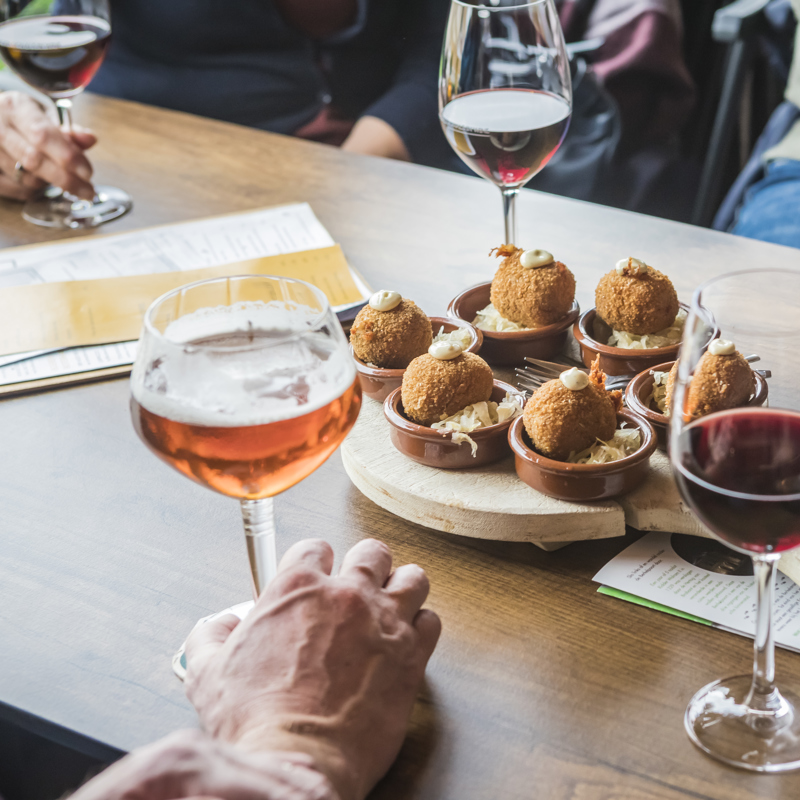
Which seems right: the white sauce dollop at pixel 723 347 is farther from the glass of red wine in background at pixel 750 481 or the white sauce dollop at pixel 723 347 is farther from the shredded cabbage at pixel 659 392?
the shredded cabbage at pixel 659 392

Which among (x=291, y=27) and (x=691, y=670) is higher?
(x=291, y=27)

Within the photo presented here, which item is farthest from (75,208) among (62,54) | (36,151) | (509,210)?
(509,210)

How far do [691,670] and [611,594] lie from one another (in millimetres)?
93

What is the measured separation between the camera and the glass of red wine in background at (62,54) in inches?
54.8

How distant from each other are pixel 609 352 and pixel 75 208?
0.95m

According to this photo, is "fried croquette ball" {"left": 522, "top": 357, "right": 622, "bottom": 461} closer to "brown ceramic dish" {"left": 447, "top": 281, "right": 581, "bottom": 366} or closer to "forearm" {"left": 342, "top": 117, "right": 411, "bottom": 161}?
"brown ceramic dish" {"left": 447, "top": 281, "right": 581, "bottom": 366}

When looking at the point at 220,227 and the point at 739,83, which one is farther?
the point at 739,83

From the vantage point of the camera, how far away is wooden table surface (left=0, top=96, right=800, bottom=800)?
0.59 metres

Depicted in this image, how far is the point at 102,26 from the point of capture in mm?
1447

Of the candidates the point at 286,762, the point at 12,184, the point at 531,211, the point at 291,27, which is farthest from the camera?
the point at 291,27

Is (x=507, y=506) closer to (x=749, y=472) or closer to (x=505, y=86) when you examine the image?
(x=749, y=472)

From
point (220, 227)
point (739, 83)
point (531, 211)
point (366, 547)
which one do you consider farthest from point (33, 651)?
point (739, 83)

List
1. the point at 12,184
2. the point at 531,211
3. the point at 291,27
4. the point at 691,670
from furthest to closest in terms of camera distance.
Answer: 1. the point at 291,27
2. the point at 12,184
3. the point at 531,211
4. the point at 691,670

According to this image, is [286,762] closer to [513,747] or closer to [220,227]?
[513,747]
